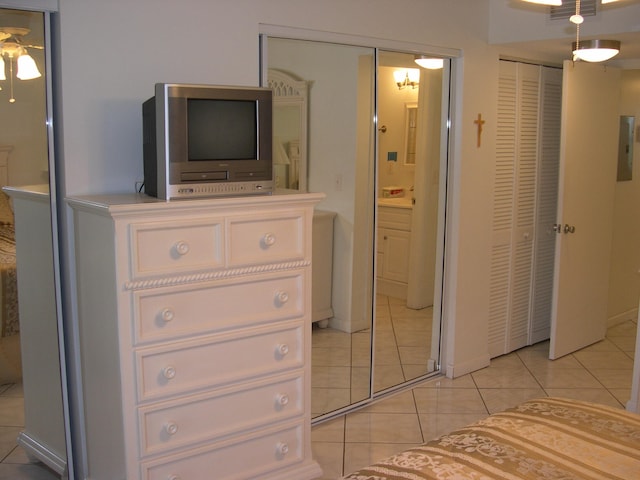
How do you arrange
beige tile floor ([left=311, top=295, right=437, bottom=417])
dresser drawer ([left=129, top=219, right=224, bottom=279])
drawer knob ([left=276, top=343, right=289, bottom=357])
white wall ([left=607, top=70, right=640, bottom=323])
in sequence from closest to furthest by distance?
dresser drawer ([left=129, top=219, right=224, bottom=279]) < drawer knob ([left=276, top=343, right=289, bottom=357]) < beige tile floor ([left=311, top=295, right=437, bottom=417]) < white wall ([left=607, top=70, right=640, bottom=323])

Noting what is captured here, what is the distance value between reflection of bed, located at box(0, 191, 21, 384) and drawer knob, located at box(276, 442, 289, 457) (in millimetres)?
1087

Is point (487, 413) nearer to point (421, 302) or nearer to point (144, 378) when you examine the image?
point (421, 302)

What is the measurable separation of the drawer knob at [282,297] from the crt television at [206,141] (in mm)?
419

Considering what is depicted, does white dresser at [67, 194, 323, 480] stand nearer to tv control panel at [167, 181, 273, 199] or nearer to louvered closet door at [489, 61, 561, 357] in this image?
tv control panel at [167, 181, 273, 199]

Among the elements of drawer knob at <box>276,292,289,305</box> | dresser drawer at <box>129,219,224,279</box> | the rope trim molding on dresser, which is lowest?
drawer knob at <box>276,292,289,305</box>

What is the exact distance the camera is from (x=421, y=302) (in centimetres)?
427

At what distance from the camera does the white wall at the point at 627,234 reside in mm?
5398

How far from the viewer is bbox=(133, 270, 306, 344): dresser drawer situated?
96.3 inches

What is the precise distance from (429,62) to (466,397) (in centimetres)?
198

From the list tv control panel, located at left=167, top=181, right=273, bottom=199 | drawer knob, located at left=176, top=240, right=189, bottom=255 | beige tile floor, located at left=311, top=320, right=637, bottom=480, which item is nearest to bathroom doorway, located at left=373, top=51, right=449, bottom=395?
beige tile floor, located at left=311, top=320, right=637, bottom=480

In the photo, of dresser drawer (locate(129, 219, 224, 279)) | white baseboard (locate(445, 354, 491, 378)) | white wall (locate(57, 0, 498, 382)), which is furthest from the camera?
white baseboard (locate(445, 354, 491, 378))

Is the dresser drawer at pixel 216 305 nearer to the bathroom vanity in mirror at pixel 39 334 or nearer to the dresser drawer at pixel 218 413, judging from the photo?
the dresser drawer at pixel 218 413

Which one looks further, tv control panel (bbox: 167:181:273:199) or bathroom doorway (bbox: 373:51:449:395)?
bathroom doorway (bbox: 373:51:449:395)

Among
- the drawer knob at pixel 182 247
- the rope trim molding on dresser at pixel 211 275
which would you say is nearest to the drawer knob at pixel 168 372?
the rope trim molding on dresser at pixel 211 275
